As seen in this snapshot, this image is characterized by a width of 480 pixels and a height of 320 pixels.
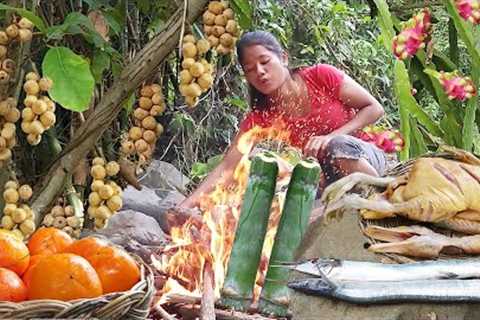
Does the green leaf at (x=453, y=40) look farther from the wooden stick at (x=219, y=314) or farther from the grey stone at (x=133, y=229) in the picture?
the wooden stick at (x=219, y=314)

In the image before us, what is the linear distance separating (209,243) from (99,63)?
2.46 feet

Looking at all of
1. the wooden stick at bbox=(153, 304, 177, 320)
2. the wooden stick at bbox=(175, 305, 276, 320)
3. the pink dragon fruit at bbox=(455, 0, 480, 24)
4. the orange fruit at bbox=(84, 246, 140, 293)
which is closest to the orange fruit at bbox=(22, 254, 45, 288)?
the orange fruit at bbox=(84, 246, 140, 293)

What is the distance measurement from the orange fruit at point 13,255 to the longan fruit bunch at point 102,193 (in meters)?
0.49

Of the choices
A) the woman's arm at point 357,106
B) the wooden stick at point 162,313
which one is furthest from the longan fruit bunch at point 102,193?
the woman's arm at point 357,106

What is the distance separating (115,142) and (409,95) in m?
0.97

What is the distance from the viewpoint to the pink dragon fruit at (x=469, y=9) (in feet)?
8.68

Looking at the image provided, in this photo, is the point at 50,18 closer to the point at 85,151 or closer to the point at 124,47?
the point at 124,47

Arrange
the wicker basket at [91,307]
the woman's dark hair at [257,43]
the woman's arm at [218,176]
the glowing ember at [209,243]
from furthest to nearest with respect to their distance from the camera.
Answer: the woman's dark hair at [257,43], the woman's arm at [218,176], the glowing ember at [209,243], the wicker basket at [91,307]

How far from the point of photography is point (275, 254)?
2.37 m

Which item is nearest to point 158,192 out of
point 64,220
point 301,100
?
point 301,100

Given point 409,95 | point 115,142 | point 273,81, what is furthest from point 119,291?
point 273,81

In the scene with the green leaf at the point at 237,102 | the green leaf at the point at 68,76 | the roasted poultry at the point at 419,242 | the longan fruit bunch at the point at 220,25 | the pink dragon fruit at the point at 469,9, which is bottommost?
the roasted poultry at the point at 419,242

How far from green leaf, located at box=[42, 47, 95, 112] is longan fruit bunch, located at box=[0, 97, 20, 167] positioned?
0.50 feet

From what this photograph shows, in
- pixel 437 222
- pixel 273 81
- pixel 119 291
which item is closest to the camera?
pixel 437 222
